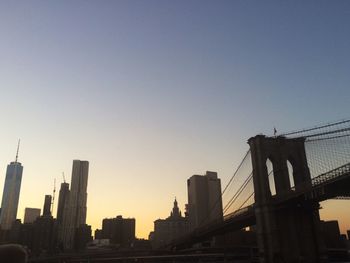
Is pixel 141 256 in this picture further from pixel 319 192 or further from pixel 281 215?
pixel 319 192

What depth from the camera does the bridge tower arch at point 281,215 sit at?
53.4 meters

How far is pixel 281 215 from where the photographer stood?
5531cm

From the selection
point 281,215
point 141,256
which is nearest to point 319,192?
point 281,215

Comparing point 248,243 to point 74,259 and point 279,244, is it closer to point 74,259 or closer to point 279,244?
point 74,259

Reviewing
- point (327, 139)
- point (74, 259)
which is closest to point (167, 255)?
point (74, 259)

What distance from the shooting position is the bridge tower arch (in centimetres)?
5338

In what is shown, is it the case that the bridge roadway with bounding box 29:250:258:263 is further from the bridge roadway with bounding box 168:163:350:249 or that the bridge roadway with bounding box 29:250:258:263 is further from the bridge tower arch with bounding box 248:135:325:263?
the bridge tower arch with bounding box 248:135:325:263

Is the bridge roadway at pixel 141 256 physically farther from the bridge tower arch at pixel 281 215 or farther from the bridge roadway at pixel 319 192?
the bridge tower arch at pixel 281 215

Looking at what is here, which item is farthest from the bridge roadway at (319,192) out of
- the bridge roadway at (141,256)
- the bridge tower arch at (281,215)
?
the bridge roadway at (141,256)

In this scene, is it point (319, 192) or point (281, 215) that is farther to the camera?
point (281, 215)

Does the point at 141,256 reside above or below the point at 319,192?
below

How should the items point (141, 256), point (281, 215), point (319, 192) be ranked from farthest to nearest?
1. point (141, 256)
2. point (281, 215)
3. point (319, 192)

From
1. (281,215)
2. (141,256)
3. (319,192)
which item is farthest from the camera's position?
(141,256)

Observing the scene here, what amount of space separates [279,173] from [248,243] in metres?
114
